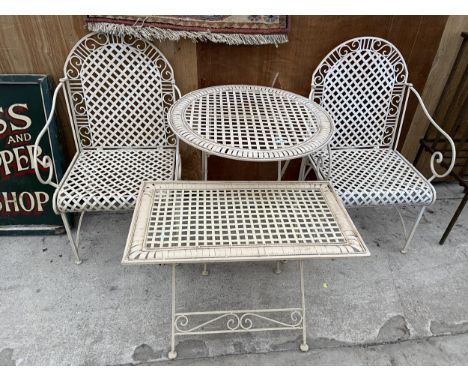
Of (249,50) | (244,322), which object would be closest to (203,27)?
(249,50)

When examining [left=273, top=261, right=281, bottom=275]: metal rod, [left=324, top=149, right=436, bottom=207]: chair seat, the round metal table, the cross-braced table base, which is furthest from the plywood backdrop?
the cross-braced table base

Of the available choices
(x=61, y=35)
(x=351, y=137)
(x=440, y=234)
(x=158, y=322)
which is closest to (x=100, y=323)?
(x=158, y=322)

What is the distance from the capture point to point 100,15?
2.09 metres

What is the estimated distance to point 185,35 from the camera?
2.18 meters

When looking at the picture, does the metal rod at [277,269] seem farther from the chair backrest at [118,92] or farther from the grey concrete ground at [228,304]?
the chair backrest at [118,92]

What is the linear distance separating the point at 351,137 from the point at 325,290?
3.78 ft

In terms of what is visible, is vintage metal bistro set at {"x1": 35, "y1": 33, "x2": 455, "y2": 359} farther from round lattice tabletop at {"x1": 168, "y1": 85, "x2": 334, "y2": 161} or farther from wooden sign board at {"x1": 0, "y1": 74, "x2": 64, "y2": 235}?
wooden sign board at {"x1": 0, "y1": 74, "x2": 64, "y2": 235}

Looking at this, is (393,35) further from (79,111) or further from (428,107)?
(79,111)

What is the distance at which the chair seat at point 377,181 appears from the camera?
2.13 m

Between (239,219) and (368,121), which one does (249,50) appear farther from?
(239,219)

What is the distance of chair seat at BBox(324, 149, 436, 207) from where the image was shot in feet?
6.98

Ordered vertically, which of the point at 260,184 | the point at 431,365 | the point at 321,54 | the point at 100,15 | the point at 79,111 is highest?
the point at 100,15

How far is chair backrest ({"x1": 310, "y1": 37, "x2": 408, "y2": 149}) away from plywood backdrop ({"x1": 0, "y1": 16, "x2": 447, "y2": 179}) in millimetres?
87

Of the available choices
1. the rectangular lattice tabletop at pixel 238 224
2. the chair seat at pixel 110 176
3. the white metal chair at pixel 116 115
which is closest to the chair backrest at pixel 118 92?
the white metal chair at pixel 116 115
